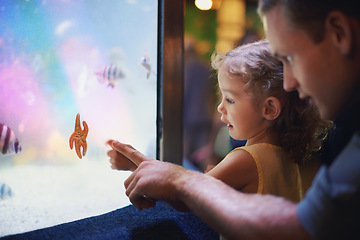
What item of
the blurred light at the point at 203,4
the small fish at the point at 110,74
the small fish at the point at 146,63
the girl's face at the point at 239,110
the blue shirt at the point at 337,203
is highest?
the blurred light at the point at 203,4

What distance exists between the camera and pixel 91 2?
1.33 metres

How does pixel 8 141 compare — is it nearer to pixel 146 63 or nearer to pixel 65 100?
pixel 65 100

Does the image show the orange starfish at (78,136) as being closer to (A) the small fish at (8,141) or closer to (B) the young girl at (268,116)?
(A) the small fish at (8,141)

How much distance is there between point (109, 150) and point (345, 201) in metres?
0.91

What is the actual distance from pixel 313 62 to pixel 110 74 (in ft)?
2.93

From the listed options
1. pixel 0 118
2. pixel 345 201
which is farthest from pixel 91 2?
pixel 345 201

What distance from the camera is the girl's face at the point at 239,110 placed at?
1280 mm

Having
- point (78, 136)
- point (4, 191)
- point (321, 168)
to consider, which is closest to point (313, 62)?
point (321, 168)

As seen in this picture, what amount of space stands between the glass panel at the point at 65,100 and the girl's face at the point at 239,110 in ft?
1.47

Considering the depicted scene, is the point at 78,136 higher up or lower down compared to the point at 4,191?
higher up

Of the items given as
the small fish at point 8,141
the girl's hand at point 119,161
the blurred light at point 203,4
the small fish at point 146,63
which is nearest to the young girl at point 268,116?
the girl's hand at point 119,161

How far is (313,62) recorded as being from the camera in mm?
780

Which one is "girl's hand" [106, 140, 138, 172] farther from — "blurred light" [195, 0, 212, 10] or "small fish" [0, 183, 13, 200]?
"blurred light" [195, 0, 212, 10]

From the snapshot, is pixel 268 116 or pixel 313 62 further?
pixel 268 116
